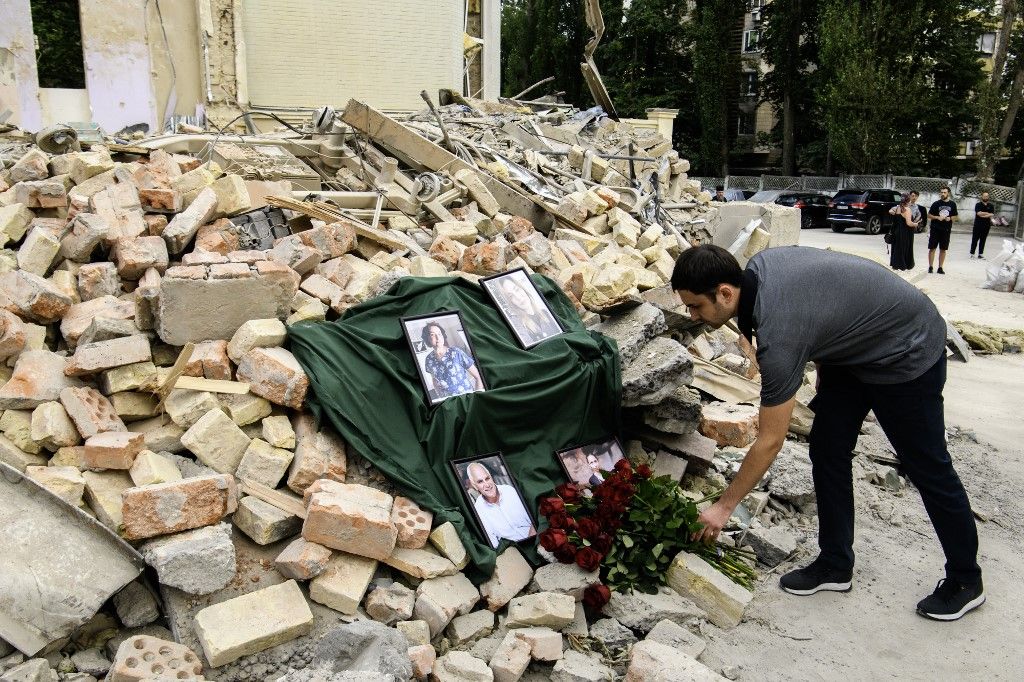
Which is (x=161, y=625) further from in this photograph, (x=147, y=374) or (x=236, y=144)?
(x=236, y=144)

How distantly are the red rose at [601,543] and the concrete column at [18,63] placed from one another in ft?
42.4

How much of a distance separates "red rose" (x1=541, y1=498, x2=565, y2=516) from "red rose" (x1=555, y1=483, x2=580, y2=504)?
0.29 feet

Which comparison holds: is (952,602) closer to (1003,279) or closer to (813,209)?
(1003,279)

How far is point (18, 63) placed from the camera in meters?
13.1

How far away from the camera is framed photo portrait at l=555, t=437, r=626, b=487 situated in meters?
4.62

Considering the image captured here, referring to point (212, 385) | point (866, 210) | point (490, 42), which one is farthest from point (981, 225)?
point (212, 385)

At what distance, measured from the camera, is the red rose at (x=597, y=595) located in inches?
149

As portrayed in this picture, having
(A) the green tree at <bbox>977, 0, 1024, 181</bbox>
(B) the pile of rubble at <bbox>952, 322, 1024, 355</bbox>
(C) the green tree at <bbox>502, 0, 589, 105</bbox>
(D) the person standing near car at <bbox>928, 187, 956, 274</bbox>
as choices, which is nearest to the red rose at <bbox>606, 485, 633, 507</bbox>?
(B) the pile of rubble at <bbox>952, 322, 1024, 355</bbox>

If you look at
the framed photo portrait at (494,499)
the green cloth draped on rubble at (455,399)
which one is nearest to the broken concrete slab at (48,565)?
the green cloth draped on rubble at (455,399)

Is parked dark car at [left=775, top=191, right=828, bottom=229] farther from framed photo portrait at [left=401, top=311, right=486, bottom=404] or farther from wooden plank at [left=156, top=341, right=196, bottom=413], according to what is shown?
wooden plank at [left=156, top=341, right=196, bottom=413]

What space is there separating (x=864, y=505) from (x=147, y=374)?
13.9 ft

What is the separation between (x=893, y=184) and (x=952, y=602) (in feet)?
95.2

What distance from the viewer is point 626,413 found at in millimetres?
5129

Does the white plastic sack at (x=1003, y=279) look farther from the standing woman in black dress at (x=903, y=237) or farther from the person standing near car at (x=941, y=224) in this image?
the person standing near car at (x=941, y=224)
